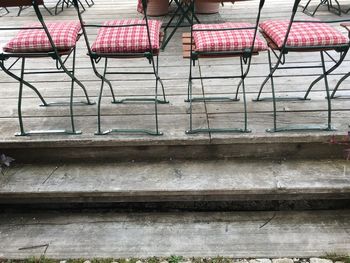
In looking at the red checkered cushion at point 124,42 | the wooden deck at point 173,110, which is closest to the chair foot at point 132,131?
the wooden deck at point 173,110

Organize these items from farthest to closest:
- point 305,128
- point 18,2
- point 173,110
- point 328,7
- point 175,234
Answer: point 328,7 → point 173,110 → point 305,128 → point 175,234 → point 18,2

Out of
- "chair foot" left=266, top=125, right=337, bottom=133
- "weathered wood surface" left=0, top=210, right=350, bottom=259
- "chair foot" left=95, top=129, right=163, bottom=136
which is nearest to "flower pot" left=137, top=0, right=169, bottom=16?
"chair foot" left=95, top=129, right=163, bottom=136

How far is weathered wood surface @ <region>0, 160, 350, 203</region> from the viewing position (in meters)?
2.13

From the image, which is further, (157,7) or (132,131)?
(157,7)

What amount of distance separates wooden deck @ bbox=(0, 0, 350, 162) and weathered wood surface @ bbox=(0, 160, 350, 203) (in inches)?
5.7

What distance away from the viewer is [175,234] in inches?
82.6

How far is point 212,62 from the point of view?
3492 mm

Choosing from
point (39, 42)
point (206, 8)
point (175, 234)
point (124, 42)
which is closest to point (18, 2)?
point (39, 42)

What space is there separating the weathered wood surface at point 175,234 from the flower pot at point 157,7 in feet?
10.6

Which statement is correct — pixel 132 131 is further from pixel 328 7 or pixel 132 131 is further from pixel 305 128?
pixel 328 7

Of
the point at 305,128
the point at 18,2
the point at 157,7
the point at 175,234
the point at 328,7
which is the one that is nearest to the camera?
the point at 18,2

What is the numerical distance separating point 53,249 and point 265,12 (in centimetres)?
415

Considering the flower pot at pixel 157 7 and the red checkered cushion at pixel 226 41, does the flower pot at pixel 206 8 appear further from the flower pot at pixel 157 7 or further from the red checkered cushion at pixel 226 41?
the red checkered cushion at pixel 226 41

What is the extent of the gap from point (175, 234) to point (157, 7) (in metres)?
3.45
